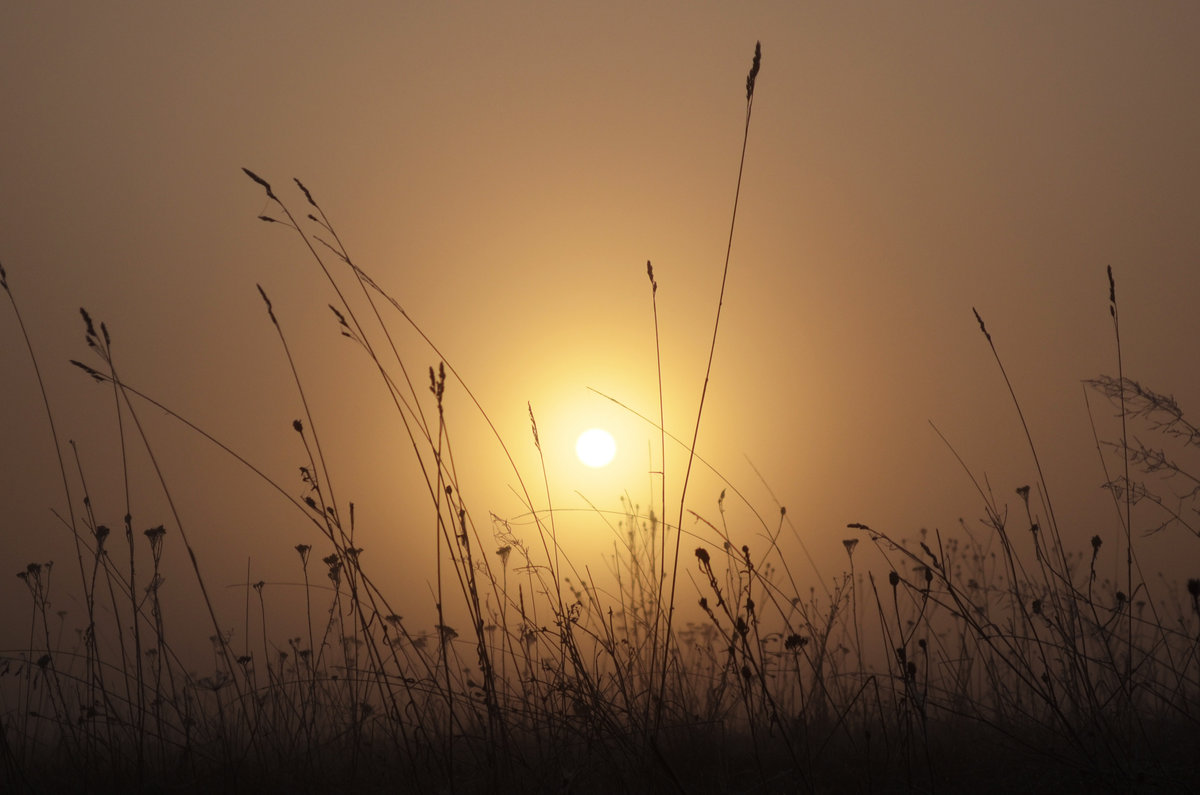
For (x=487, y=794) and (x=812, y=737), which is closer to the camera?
(x=487, y=794)

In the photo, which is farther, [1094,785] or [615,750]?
[615,750]

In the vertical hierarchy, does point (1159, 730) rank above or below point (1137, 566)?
below

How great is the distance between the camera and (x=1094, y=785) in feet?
7.55

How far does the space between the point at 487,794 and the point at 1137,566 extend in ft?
6.91

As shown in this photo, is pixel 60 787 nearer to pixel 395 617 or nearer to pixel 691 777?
pixel 395 617

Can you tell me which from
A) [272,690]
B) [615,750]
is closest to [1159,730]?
[615,750]

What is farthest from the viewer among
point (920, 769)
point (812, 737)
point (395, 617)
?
point (812, 737)

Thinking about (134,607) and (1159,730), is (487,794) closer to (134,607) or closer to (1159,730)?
(134,607)

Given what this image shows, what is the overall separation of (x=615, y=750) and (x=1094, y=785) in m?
1.32

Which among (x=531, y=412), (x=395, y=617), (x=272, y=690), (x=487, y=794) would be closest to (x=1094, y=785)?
(x=487, y=794)

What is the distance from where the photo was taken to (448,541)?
252cm

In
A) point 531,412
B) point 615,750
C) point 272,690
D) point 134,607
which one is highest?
point 531,412

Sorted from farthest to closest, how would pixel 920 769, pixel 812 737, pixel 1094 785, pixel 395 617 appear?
1. pixel 812 737
2. pixel 395 617
3. pixel 920 769
4. pixel 1094 785

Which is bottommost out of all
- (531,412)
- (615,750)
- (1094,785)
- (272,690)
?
(1094,785)
